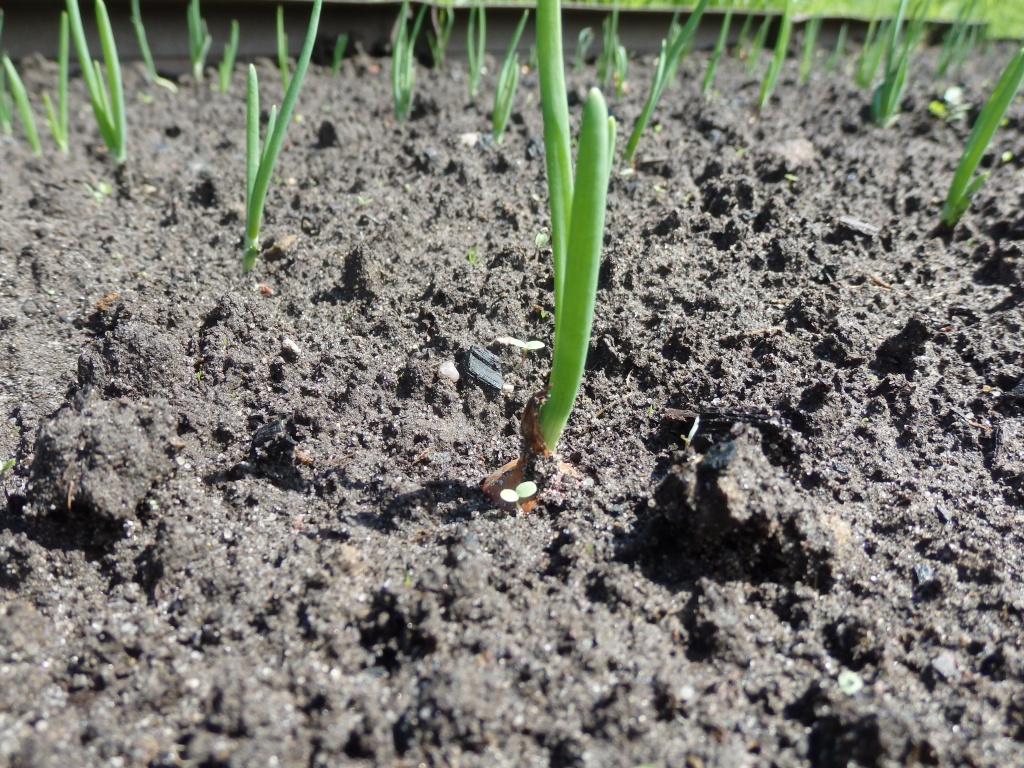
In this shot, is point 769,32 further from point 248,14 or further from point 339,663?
point 339,663

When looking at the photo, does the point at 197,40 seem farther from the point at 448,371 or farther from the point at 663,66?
the point at 448,371

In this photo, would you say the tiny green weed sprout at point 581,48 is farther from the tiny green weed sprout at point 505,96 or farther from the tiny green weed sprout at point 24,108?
the tiny green weed sprout at point 24,108

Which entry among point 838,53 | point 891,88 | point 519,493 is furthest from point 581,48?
point 519,493

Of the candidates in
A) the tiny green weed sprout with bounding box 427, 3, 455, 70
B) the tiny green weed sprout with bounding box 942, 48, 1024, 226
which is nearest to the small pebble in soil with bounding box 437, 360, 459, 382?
the tiny green weed sprout with bounding box 942, 48, 1024, 226

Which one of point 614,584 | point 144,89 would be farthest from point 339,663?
point 144,89

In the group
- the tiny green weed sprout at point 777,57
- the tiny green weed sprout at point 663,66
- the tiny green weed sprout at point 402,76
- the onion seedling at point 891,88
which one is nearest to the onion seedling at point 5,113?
the tiny green weed sprout at point 402,76

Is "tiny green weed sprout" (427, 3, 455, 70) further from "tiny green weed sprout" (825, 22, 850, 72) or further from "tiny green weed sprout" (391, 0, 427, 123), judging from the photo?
"tiny green weed sprout" (825, 22, 850, 72)
